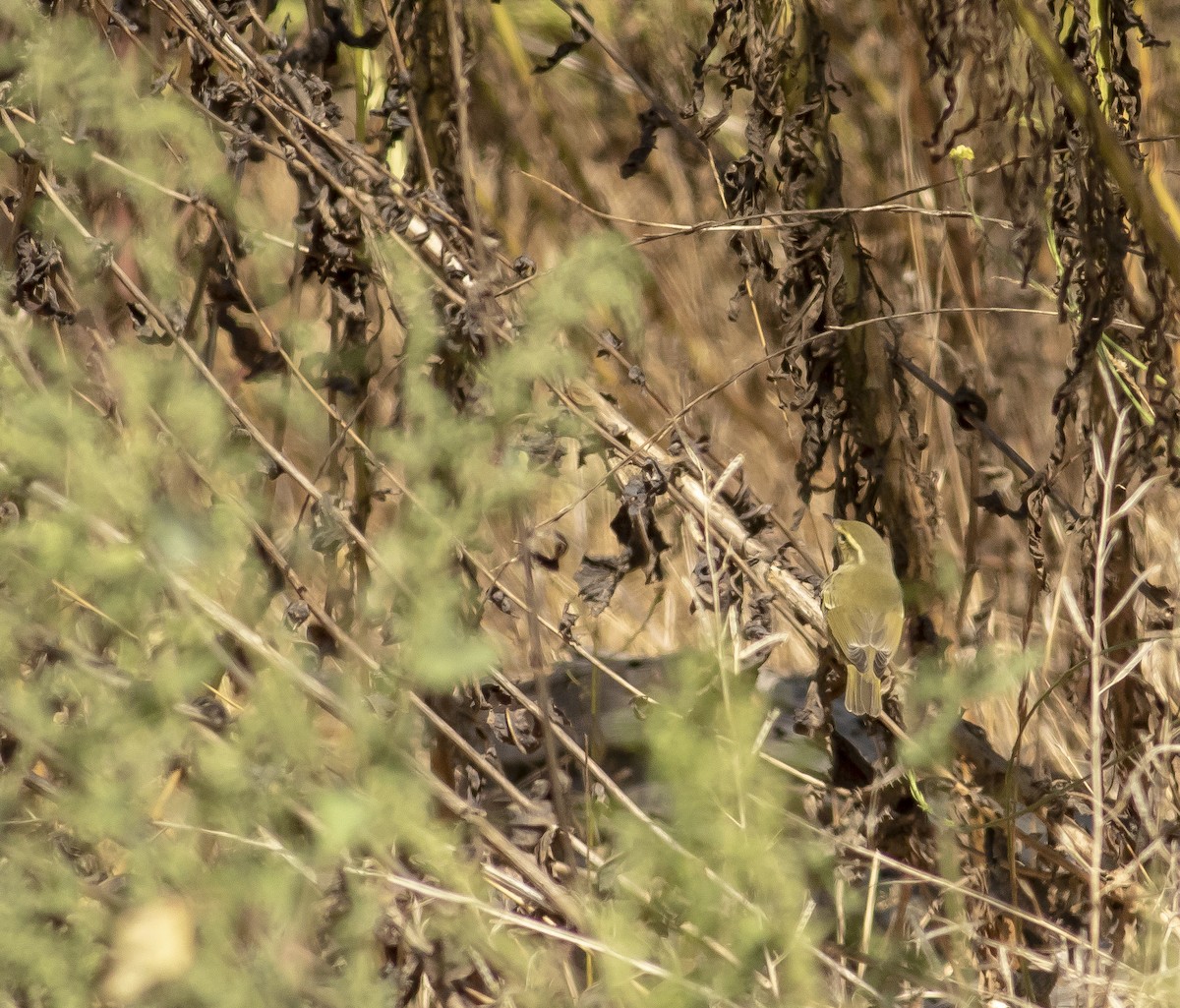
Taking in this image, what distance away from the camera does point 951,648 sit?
8.86 feet

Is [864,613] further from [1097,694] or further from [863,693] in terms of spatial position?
[1097,694]

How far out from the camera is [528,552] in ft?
4.94

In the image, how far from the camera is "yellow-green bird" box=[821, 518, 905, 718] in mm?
2330

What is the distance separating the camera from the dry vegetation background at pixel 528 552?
1.27m

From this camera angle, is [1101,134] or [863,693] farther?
[863,693]

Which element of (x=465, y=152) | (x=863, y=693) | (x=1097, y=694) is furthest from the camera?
(x=863, y=693)

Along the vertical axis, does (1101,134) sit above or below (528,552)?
above

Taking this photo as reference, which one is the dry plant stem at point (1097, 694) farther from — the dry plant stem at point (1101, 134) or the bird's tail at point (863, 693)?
A: the dry plant stem at point (1101, 134)

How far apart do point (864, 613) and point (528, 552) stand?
109 cm

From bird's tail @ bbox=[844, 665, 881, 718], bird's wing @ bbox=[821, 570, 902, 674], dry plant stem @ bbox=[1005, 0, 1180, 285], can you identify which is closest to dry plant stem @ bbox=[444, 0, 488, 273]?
dry plant stem @ bbox=[1005, 0, 1180, 285]

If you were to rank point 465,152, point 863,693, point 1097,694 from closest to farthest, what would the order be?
point 465,152 < point 1097,694 < point 863,693

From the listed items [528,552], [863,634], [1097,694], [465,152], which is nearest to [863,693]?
[863,634]

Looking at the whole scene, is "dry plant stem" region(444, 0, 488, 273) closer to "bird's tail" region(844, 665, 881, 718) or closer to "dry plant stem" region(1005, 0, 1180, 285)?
"dry plant stem" region(1005, 0, 1180, 285)

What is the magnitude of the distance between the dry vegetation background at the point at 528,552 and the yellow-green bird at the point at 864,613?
56mm
